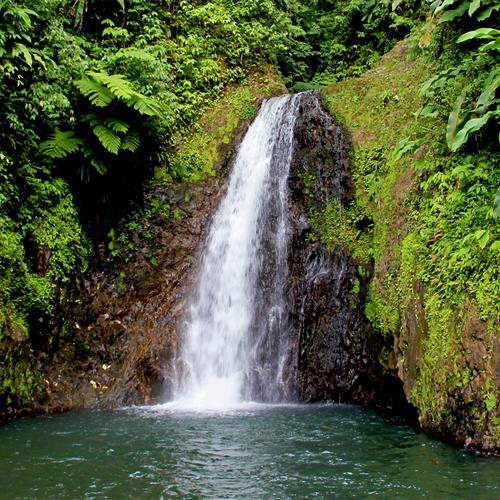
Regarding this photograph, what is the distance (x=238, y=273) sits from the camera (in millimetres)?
9336

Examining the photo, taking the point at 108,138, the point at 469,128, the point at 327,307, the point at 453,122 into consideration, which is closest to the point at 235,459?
the point at 327,307

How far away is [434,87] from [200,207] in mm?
4525

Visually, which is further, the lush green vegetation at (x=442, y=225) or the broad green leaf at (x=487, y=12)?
the broad green leaf at (x=487, y=12)

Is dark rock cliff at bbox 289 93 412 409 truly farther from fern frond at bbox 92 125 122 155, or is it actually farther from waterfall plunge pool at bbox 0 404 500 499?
fern frond at bbox 92 125 122 155

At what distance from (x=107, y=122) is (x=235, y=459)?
5953 mm

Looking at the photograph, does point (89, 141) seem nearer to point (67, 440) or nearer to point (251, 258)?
point (251, 258)

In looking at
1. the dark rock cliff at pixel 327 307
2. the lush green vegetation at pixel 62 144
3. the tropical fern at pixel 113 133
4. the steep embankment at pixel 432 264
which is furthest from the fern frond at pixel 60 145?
the steep embankment at pixel 432 264

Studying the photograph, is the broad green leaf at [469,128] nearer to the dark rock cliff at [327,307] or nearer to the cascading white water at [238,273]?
the dark rock cliff at [327,307]

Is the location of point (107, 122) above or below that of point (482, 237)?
above

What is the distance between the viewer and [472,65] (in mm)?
7035

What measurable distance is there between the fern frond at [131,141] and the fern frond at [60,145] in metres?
Result: 0.71

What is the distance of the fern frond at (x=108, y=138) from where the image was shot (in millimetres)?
8641

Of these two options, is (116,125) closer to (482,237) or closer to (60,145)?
(60,145)

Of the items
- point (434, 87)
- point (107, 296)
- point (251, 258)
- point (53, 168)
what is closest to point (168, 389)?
point (107, 296)
